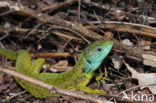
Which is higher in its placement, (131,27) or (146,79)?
(131,27)

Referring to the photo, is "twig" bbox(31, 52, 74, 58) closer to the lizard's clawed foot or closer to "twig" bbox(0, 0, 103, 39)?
"twig" bbox(0, 0, 103, 39)

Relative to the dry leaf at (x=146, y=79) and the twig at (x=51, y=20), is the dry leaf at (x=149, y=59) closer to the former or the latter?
the dry leaf at (x=146, y=79)

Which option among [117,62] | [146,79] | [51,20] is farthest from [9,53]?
[146,79]

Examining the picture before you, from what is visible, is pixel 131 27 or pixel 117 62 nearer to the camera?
pixel 117 62

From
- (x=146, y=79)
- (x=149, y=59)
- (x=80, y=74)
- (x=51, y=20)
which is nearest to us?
(x=149, y=59)

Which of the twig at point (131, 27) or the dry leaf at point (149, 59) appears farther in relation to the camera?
the twig at point (131, 27)

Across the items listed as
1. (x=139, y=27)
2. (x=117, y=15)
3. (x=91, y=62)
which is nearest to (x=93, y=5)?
(x=117, y=15)

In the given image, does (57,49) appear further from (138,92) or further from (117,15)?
(138,92)

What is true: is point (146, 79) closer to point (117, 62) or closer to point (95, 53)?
point (117, 62)

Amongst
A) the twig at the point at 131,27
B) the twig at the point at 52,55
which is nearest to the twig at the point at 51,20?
the twig at the point at 131,27

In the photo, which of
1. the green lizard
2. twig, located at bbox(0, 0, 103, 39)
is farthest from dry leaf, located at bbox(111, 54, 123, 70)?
twig, located at bbox(0, 0, 103, 39)
